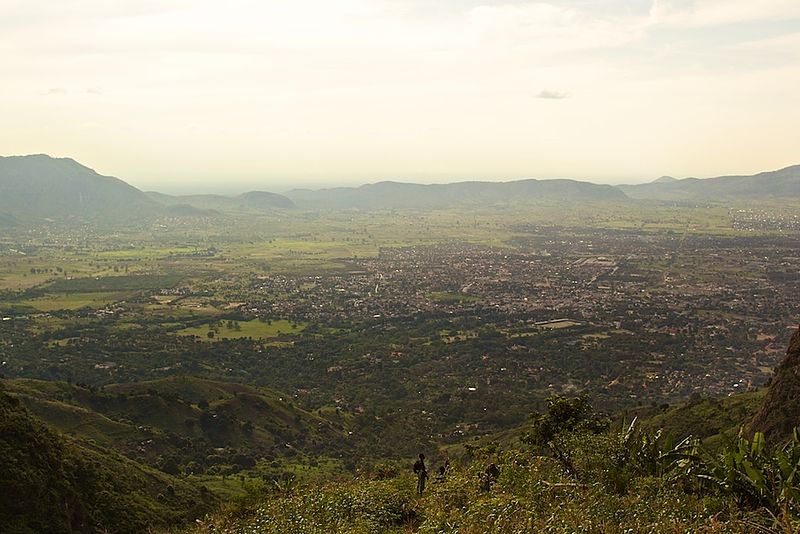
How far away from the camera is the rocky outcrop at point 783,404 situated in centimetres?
2075

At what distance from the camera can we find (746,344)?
250ft

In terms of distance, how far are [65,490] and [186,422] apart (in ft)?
83.9

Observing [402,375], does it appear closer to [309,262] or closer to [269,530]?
[269,530]

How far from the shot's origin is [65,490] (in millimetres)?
24062

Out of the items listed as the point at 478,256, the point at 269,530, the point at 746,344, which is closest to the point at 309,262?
the point at 478,256

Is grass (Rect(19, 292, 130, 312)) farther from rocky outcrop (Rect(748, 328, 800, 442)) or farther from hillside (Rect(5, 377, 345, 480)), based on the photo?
rocky outcrop (Rect(748, 328, 800, 442))

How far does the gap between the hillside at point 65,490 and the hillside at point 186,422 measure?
1144 cm

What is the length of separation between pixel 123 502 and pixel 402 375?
47049 millimetres

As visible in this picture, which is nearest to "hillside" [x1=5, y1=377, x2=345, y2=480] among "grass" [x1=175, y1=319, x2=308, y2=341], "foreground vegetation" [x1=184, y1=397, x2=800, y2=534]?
"foreground vegetation" [x1=184, y1=397, x2=800, y2=534]

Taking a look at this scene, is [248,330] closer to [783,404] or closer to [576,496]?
[783,404]

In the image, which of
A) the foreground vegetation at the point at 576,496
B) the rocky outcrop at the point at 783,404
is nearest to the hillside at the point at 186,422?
the foreground vegetation at the point at 576,496

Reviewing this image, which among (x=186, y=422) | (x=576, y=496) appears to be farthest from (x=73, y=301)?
(x=576, y=496)

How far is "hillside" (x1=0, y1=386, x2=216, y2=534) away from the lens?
22062 mm

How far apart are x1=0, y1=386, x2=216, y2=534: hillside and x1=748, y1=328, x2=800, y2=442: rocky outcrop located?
25.9m
